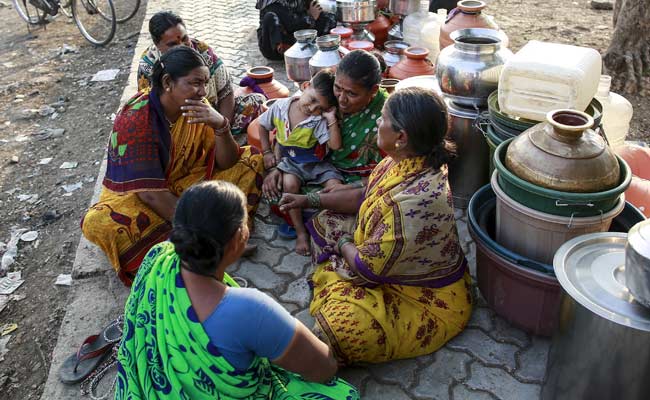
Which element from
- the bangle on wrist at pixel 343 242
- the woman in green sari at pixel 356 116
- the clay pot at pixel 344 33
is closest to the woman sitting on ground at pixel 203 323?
the bangle on wrist at pixel 343 242

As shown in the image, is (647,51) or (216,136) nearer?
(216,136)

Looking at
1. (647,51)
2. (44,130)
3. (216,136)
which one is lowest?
(44,130)

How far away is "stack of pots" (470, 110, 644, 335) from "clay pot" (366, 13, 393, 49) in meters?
3.74

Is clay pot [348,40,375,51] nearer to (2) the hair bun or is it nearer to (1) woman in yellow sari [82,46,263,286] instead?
(1) woman in yellow sari [82,46,263,286]

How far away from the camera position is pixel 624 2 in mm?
5363

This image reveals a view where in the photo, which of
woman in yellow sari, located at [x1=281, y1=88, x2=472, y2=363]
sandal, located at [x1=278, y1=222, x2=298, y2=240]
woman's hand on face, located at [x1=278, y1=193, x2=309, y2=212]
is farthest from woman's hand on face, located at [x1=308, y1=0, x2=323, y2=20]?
woman in yellow sari, located at [x1=281, y1=88, x2=472, y2=363]

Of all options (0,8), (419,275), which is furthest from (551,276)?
(0,8)

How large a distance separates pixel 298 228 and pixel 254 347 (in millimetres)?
1781

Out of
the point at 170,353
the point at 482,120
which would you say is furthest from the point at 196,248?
the point at 482,120

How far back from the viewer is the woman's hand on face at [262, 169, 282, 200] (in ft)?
11.5

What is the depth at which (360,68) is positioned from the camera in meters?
2.96

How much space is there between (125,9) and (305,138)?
23.8ft

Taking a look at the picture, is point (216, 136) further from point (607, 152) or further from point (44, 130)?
point (44, 130)

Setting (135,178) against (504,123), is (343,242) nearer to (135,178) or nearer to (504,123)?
(504,123)
